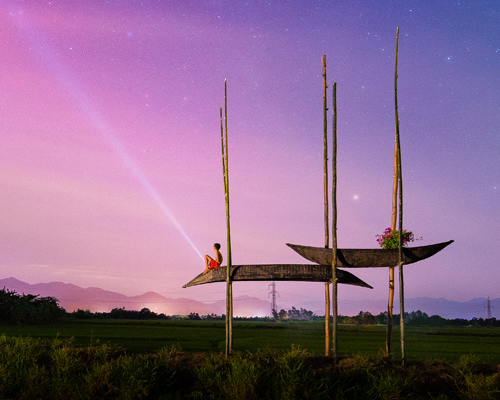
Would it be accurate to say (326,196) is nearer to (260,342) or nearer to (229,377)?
(229,377)

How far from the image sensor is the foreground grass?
1106 cm

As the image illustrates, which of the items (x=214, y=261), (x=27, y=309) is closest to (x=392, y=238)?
(x=214, y=261)

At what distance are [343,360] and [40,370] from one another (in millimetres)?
7004

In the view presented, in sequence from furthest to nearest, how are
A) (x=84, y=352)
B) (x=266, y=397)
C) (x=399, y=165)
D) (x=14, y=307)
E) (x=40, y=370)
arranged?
(x=14, y=307), (x=399, y=165), (x=84, y=352), (x=40, y=370), (x=266, y=397)

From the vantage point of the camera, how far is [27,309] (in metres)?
41.4

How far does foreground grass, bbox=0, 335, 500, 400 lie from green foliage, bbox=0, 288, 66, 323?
30047mm

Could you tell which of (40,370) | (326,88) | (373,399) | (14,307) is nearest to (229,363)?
(373,399)

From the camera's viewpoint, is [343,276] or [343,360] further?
[343,276]

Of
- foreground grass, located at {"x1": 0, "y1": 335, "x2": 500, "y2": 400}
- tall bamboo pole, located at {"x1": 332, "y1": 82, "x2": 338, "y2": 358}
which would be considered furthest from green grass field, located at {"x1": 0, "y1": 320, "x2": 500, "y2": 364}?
tall bamboo pole, located at {"x1": 332, "y1": 82, "x2": 338, "y2": 358}

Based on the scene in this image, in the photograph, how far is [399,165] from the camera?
1423 cm

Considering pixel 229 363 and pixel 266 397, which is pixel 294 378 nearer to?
pixel 266 397

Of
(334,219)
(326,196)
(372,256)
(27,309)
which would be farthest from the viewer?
(27,309)

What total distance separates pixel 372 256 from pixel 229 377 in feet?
16.8

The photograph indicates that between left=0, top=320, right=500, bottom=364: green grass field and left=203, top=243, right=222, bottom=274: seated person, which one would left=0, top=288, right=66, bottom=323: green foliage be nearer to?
left=0, top=320, right=500, bottom=364: green grass field
